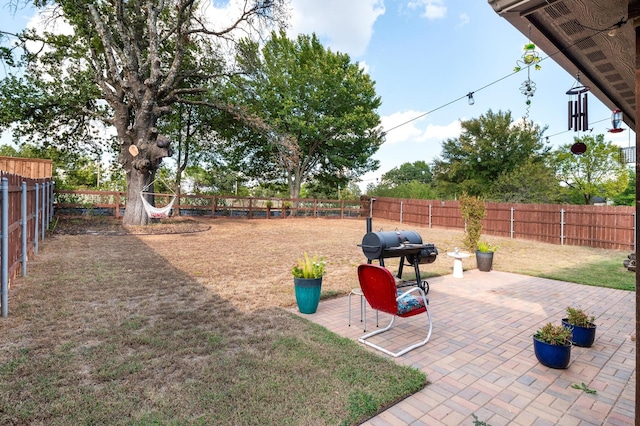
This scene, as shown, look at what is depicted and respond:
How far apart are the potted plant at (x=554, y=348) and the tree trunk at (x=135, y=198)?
1192cm

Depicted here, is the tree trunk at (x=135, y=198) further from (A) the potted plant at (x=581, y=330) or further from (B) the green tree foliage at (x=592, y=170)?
(B) the green tree foliage at (x=592, y=170)

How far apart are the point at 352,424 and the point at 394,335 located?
154 centimetres

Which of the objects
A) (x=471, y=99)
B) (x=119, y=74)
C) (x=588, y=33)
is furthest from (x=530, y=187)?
(x=119, y=74)

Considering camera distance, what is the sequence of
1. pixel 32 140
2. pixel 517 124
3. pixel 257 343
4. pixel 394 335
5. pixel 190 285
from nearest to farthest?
1. pixel 257 343
2. pixel 394 335
3. pixel 190 285
4. pixel 32 140
5. pixel 517 124

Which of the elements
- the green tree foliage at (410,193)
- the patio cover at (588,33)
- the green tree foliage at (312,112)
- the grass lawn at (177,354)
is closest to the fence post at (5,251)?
the grass lawn at (177,354)

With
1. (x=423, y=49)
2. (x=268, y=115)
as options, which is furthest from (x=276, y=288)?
(x=268, y=115)

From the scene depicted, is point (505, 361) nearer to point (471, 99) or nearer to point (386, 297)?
point (386, 297)

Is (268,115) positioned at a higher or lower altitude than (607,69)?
higher

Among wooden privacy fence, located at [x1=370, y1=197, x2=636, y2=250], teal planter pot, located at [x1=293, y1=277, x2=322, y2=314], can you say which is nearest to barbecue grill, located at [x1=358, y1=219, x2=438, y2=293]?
teal planter pot, located at [x1=293, y1=277, x2=322, y2=314]

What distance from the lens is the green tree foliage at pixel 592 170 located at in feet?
78.6

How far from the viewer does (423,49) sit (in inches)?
557

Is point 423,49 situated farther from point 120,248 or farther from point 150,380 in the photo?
point 150,380

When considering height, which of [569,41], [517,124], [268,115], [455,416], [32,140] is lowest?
[455,416]

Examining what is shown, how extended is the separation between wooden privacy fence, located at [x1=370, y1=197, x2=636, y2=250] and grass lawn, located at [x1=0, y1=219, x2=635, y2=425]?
6701 millimetres
